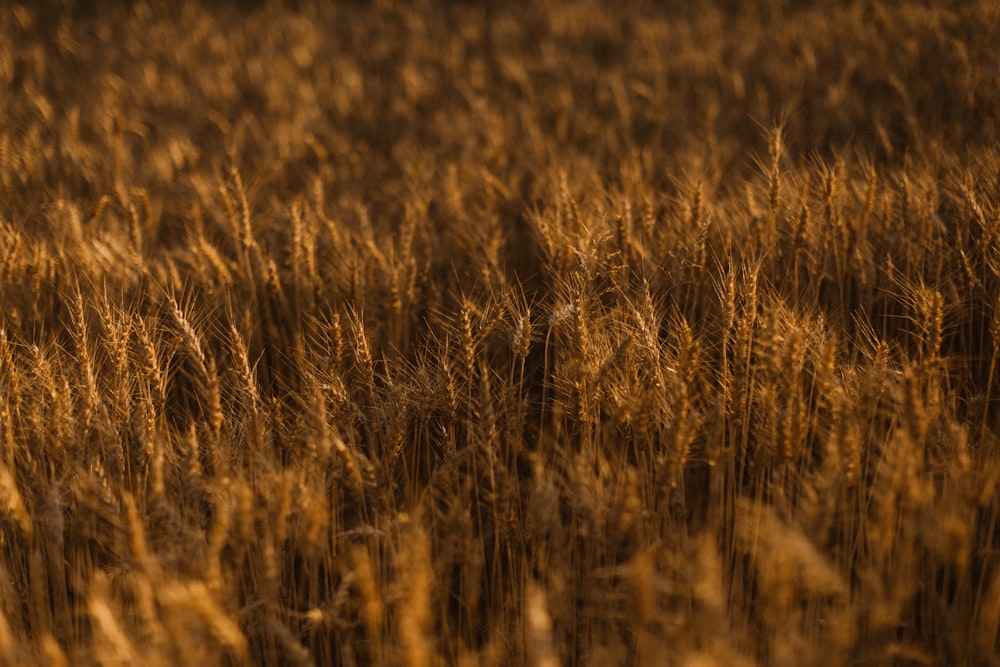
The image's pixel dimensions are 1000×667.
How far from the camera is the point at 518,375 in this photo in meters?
2.21

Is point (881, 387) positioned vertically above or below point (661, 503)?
above

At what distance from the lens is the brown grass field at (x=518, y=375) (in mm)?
1267

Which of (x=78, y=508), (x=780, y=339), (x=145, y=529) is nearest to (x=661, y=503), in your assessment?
(x=780, y=339)

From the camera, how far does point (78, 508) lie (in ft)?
4.78

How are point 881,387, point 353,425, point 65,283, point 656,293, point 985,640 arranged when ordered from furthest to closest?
1. point 65,283
2. point 656,293
3. point 353,425
4. point 881,387
5. point 985,640

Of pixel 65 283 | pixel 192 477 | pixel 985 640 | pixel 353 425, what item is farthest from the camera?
pixel 65 283

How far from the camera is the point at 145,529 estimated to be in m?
1.42

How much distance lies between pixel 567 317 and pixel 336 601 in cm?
86

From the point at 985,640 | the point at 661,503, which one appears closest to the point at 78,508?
the point at 661,503

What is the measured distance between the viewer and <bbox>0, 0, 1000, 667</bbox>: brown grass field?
4.16ft

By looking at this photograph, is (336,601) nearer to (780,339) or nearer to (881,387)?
(780,339)

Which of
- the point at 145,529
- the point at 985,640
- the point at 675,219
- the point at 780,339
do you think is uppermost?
the point at 675,219

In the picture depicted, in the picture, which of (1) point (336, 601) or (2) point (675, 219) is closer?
(1) point (336, 601)

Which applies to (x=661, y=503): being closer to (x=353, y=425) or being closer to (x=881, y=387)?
(x=881, y=387)
